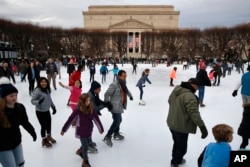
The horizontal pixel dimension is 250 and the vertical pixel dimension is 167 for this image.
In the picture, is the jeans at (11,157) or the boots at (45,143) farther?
the boots at (45,143)

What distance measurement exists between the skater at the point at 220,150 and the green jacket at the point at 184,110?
2.85 feet

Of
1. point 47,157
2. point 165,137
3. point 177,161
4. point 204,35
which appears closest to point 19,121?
point 47,157

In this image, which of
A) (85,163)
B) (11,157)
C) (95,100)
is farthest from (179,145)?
(11,157)

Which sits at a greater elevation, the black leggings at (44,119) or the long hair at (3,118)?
the long hair at (3,118)

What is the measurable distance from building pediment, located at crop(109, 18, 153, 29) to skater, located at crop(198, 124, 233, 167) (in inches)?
2605

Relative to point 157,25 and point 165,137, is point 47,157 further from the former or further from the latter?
point 157,25

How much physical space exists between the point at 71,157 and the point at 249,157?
2.99 m

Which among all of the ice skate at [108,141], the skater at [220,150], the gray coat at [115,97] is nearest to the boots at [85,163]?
the ice skate at [108,141]

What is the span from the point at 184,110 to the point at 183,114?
65 millimetres

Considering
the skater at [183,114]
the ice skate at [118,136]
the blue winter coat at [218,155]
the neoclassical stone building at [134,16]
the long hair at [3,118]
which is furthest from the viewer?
the neoclassical stone building at [134,16]

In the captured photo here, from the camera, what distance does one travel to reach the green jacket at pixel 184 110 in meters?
3.26

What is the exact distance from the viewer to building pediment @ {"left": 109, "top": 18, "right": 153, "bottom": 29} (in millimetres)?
66500

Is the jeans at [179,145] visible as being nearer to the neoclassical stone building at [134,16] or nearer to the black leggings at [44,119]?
the black leggings at [44,119]

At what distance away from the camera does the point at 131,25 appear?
66.5m
